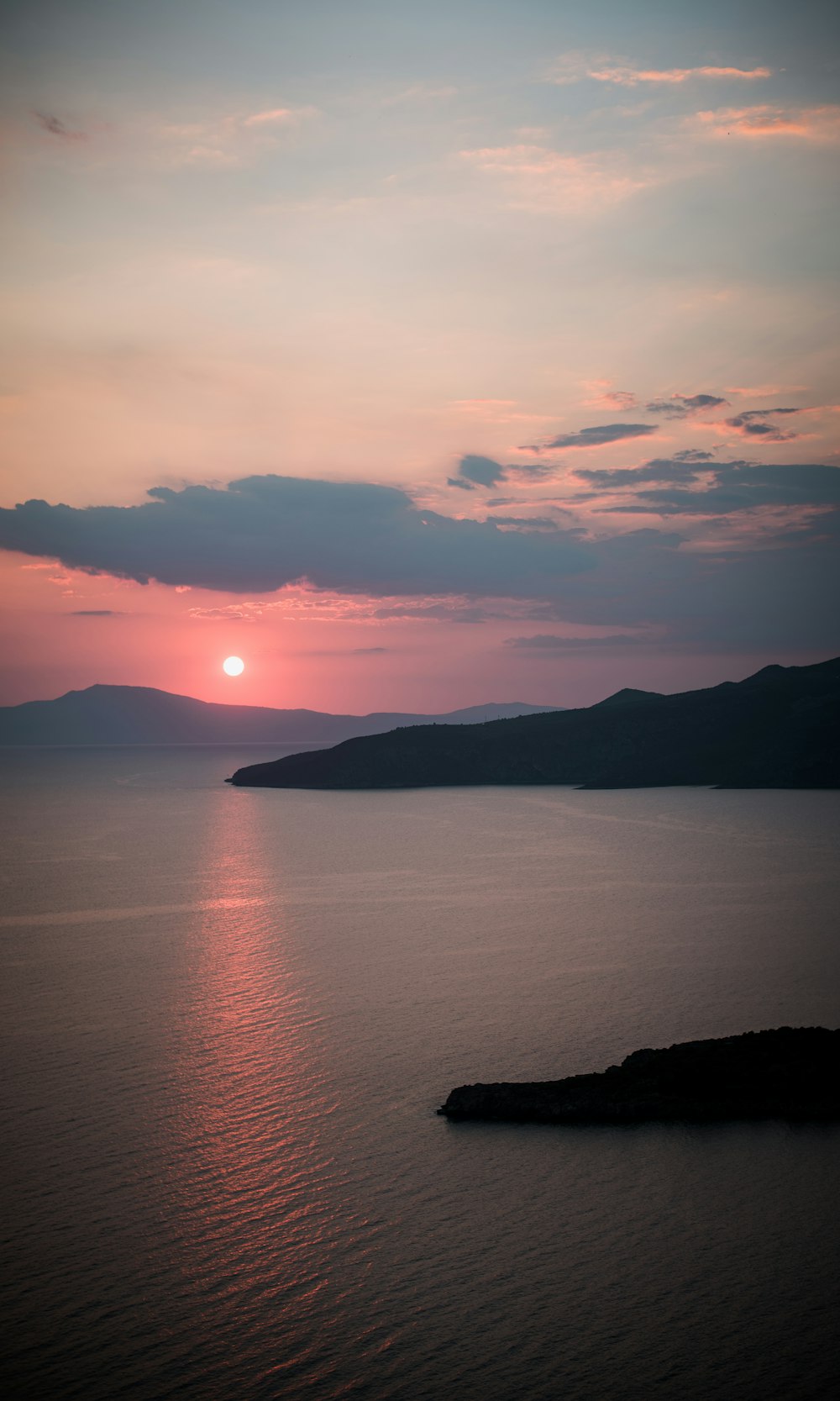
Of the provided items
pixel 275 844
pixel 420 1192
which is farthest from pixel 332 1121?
pixel 275 844

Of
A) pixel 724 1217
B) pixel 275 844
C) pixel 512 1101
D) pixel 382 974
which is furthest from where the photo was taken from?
pixel 275 844

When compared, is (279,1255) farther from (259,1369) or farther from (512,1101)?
(512,1101)

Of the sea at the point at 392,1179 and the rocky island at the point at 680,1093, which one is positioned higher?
the rocky island at the point at 680,1093

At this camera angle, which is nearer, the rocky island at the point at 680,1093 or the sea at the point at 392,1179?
the sea at the point at 392,1179

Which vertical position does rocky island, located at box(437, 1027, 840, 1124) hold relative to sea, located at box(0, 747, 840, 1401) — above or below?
above
